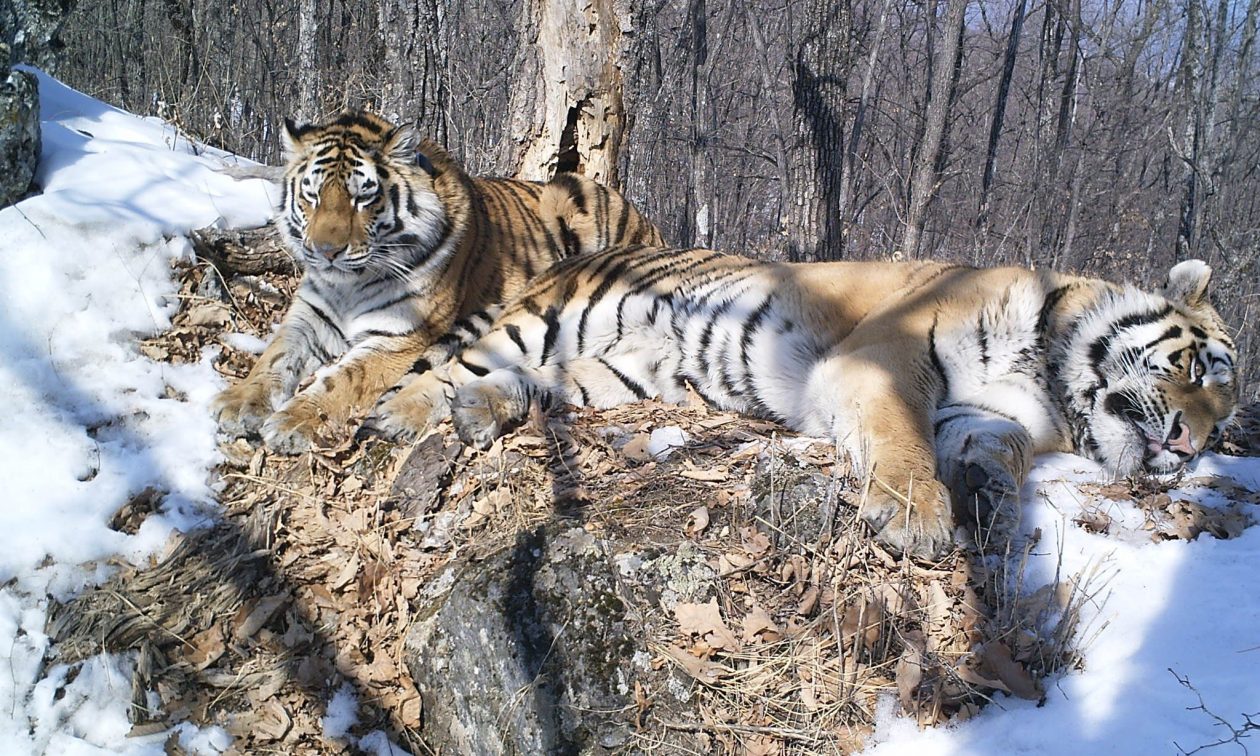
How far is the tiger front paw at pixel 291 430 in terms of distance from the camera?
11.1 ft

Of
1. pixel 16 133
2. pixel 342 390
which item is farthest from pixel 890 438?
pixel 16 133

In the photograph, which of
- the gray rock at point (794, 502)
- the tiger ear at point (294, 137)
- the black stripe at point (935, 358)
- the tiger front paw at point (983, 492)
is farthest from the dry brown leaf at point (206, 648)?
the black stripe at point (935, 358)

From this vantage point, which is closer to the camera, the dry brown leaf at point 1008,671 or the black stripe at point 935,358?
the dry brown leaf at point 1008,671

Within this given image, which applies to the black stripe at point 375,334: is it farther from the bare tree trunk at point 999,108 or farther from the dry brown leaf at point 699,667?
the bare tree trunk at point 999,108

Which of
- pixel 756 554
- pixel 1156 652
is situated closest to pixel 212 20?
pixel 756 554

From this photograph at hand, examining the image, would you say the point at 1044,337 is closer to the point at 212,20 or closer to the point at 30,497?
the point at 30,497

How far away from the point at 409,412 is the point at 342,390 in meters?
0.36

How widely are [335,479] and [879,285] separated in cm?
250

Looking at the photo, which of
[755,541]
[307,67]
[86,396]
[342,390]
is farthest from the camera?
[307,67]

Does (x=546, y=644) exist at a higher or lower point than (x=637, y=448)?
lower

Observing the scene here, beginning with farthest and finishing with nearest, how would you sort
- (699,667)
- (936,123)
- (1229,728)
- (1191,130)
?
(1191,130) → (936,123) → (699,667) → (1229,728)

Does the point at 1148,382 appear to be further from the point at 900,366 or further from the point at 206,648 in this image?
the point at 206,648

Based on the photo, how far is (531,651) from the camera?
2.66 meters

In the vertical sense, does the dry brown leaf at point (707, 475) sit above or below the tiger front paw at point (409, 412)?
below
